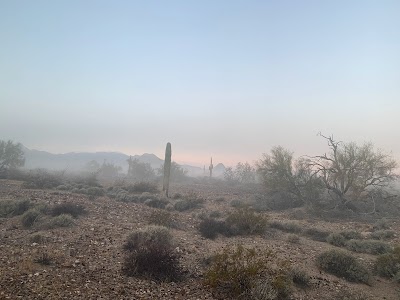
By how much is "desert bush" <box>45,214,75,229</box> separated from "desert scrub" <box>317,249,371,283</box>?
953 centimetres

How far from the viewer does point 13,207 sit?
14.6 meters

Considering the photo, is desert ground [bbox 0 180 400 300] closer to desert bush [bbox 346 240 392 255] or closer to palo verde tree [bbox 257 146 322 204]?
desert bush [bbox 346 240 392 255]

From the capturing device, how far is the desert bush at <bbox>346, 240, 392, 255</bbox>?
12.0m

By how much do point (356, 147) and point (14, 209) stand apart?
73.1 feet

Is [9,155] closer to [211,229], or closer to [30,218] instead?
[30,218]

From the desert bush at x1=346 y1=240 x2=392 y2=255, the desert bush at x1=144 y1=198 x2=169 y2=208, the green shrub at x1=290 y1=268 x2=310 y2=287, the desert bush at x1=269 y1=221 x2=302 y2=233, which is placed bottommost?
the green shrub at x1=290 y1=268 x2=310 y2=287

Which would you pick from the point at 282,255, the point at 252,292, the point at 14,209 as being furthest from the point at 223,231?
the point at 14,209

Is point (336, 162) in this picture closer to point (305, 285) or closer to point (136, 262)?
point (305, 285)

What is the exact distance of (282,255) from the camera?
1095 centimetres

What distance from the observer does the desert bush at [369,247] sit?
39.4 feet

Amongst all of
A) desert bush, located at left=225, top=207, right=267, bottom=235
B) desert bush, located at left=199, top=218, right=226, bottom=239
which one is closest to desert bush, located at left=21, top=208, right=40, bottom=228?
desert bush, located at left=199, top=218, right=226, bottom=239

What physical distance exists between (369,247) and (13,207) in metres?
15.5

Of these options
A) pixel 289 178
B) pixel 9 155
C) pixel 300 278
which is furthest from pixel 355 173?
pixel 9 155

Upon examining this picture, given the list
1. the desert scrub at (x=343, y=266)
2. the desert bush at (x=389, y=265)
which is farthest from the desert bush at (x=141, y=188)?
the desert bush at (x=389, y=265)
